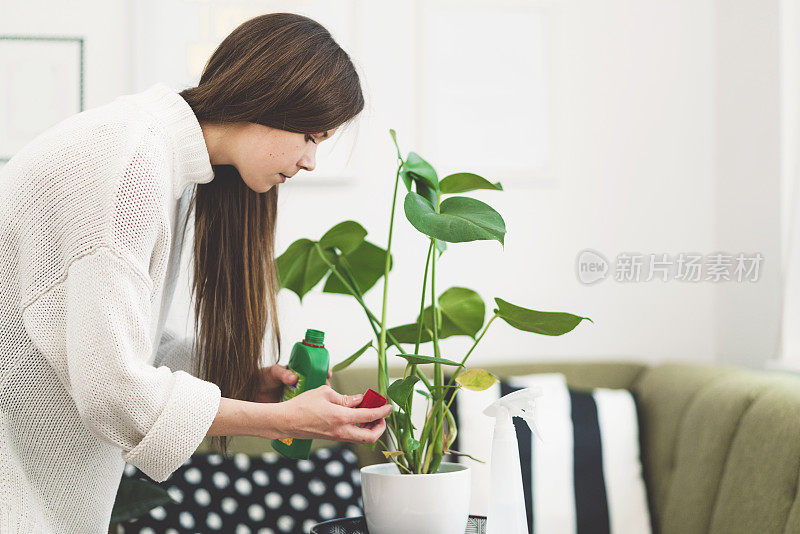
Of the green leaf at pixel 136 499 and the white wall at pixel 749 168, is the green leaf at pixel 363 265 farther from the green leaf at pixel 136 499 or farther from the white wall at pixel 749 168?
the white wall at pixel 749 168

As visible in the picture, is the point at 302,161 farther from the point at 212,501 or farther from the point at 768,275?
the point at 768,275

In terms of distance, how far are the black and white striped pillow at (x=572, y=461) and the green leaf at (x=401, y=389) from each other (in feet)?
2.42

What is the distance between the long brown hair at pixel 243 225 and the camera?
1.05 meters

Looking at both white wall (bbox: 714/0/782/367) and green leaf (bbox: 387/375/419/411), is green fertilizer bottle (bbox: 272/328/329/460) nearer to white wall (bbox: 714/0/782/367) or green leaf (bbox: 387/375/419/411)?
green leaf (bbox: 387/375/419/411)

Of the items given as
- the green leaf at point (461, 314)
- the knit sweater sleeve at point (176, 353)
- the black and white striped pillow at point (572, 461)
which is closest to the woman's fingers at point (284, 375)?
the knit sweater sleeve at point (176, 353)

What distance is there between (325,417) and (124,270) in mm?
296

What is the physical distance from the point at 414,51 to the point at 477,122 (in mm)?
257

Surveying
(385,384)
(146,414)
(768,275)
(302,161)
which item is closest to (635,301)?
(768,275)

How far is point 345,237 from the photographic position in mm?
1297

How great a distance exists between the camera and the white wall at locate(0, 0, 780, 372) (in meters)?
2.10

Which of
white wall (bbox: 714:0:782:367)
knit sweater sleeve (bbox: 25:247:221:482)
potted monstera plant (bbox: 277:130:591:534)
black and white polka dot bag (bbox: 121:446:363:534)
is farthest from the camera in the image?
white wall (bbox: 714:0:782:367)

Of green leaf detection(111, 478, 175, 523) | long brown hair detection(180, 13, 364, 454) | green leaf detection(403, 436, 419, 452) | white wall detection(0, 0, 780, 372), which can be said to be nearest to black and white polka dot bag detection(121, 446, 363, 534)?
green leaf detection(111, 478, 175, 523)

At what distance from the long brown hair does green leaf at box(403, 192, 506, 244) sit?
0.54 ft

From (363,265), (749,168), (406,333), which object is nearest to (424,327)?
(406,333)
